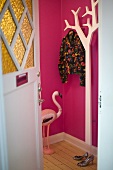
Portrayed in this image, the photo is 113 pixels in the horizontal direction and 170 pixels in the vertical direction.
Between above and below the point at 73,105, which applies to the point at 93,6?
above

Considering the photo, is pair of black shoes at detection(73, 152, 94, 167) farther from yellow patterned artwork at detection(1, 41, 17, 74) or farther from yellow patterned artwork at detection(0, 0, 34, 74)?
yellow patterned artwork at detection(1, 41, 17, 74)

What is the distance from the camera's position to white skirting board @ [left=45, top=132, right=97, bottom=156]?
3066 mm

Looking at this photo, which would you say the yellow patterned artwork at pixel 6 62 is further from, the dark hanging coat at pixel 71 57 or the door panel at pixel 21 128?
the dark hanging coat at pixel 71 57

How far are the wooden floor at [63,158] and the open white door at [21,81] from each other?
564 millimetres

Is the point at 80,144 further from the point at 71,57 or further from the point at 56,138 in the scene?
the point at 71,57

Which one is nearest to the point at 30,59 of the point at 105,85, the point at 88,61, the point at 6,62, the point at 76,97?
the point at 6,62

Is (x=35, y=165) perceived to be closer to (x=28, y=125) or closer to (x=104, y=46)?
(x=28, y=125)

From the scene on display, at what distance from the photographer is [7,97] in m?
1.58

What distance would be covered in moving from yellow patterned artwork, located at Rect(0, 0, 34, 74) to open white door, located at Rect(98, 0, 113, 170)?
64 cm

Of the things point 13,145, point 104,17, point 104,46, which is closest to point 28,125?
point 13,145

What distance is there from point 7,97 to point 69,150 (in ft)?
6.37

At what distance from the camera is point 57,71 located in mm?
3455

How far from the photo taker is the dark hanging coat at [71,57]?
301 cm

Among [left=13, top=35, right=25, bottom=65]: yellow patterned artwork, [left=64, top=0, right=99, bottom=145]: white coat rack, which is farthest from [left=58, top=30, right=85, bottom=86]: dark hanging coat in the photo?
[left=13, top=35, right=25, bottom=65]: yellow patterned artwork
